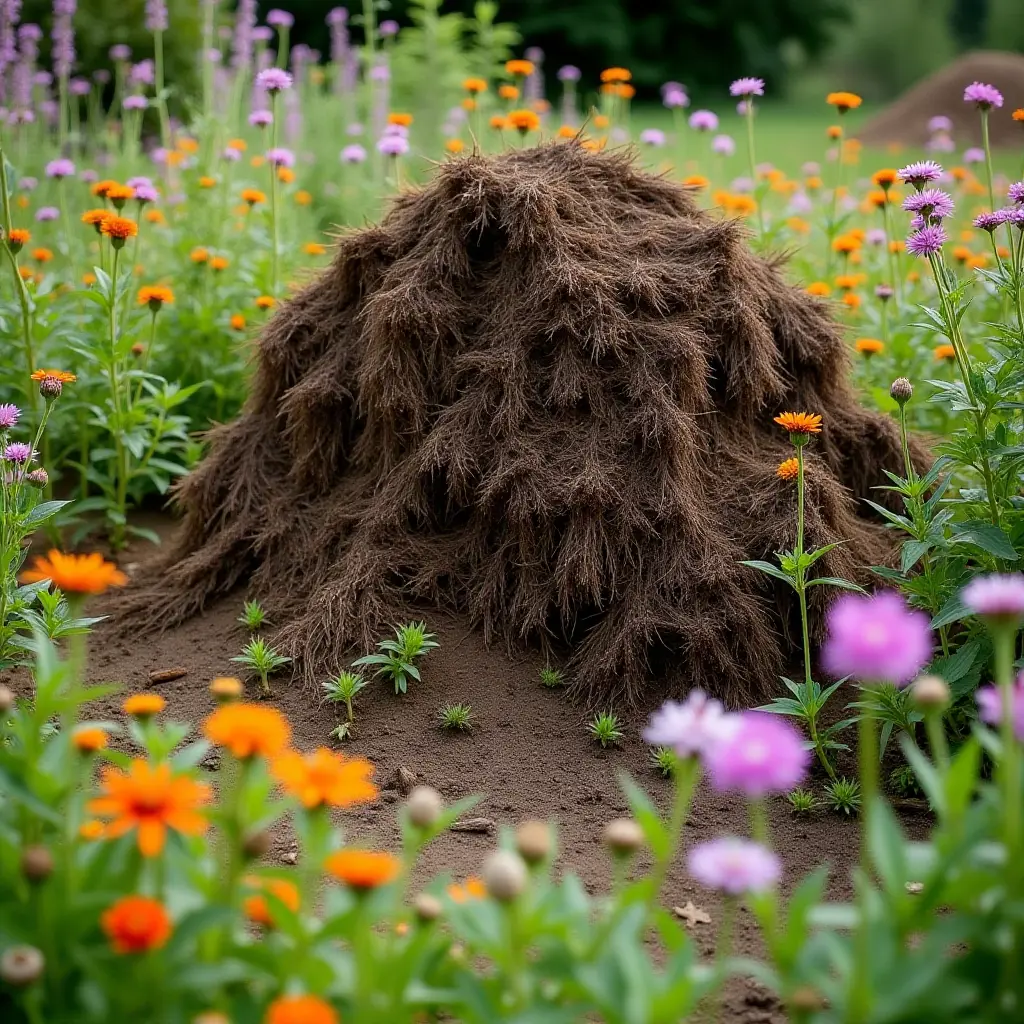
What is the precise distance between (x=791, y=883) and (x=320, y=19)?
66.7 ft

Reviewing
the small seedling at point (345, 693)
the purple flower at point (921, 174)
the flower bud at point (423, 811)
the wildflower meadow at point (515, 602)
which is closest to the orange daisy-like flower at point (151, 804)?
the wildflower meadow at point (515, 602)

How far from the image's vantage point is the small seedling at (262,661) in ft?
9.07

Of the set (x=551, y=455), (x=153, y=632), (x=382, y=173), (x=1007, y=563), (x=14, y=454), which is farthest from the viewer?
(x=382, y=173)

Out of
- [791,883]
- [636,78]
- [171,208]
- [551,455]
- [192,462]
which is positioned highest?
[636,78]

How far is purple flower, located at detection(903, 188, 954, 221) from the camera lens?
246cm

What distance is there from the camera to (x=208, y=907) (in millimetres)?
1326

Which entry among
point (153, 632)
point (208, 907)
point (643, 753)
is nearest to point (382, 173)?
point (153, 632)

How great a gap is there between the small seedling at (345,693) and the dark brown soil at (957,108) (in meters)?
12.2

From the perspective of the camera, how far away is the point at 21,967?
1.23 m

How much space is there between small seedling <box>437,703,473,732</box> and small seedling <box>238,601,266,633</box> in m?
0.59

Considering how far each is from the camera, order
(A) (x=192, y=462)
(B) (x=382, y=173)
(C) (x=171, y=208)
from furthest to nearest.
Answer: (B) (x=382, y=173)
(C) (x=171, y=208)
(A) (x=192, y=462)

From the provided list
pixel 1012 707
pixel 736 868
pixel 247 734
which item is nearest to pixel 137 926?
pixel 247 734

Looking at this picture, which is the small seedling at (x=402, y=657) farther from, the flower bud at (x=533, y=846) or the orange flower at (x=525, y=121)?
the orange flower at (x=525, y=121)

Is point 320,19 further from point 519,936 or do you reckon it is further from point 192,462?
point 519,936
